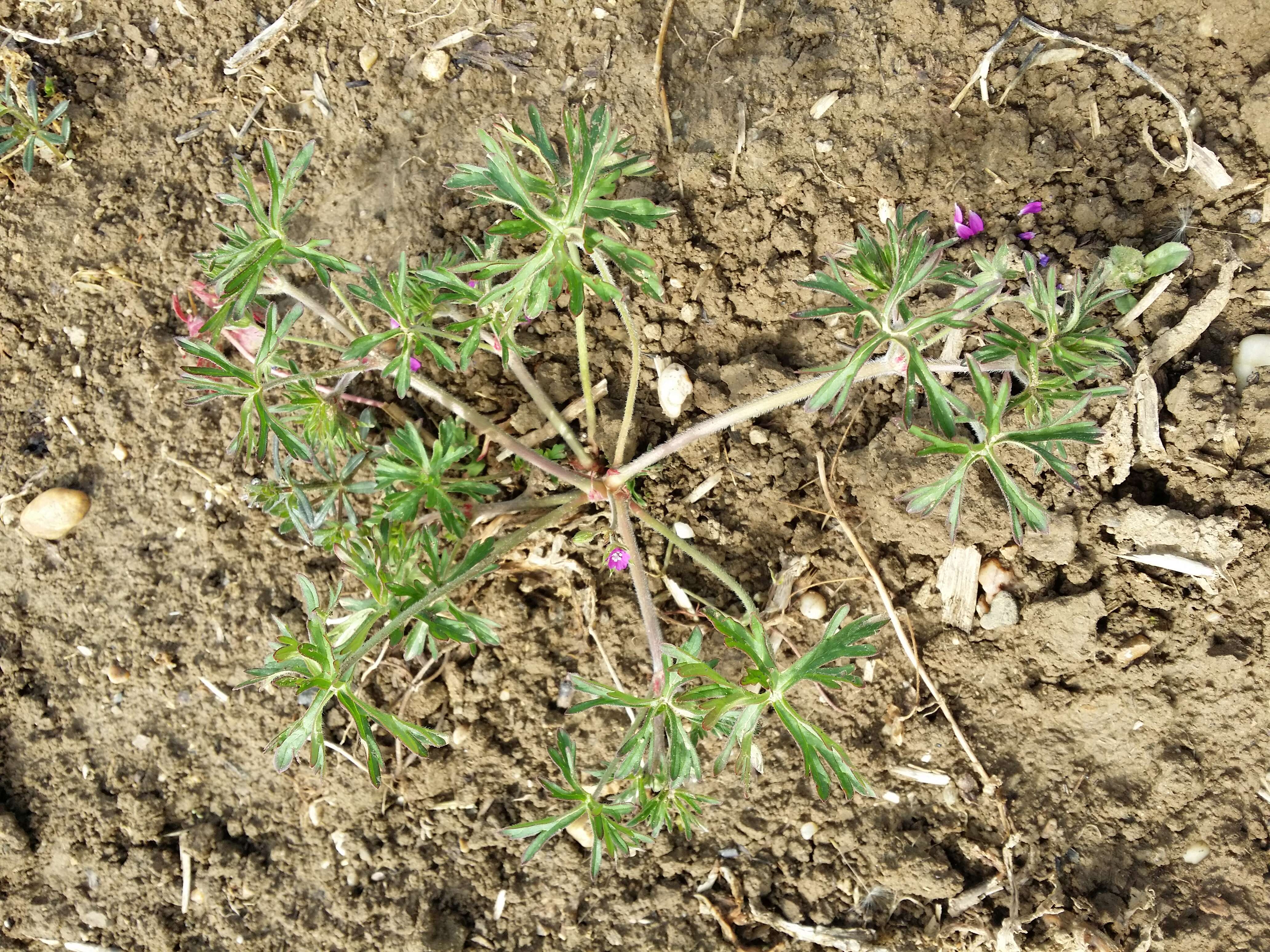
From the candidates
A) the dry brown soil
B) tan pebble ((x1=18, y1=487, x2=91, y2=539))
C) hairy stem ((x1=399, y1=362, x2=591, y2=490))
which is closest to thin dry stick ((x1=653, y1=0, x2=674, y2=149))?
the dry brown soil

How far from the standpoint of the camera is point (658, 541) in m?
3.27

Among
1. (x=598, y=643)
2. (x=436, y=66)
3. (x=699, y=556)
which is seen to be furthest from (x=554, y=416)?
(x=436, y=66)

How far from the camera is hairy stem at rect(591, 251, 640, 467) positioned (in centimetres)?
257

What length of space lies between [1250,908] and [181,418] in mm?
4145

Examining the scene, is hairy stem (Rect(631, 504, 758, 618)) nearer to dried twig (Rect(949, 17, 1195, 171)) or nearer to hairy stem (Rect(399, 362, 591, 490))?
hairy stem (Rect(399, 362, 591, 490))

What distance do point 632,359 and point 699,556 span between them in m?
0.82

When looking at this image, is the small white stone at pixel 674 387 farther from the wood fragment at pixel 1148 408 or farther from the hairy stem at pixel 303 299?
the wood fragment at pixel 1148 408

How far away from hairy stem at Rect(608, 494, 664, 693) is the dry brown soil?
0.72ft

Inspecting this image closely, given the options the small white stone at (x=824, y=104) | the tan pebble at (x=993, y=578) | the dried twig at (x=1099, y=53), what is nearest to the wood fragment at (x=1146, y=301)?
the dried twig at (x=1099, y=53)

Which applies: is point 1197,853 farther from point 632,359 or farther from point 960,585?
point 632,359

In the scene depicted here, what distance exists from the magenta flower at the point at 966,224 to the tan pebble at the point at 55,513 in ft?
11.2

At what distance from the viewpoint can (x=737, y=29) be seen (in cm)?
324

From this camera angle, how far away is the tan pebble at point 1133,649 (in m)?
2.98

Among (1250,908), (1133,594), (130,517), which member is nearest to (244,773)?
(130,517)
